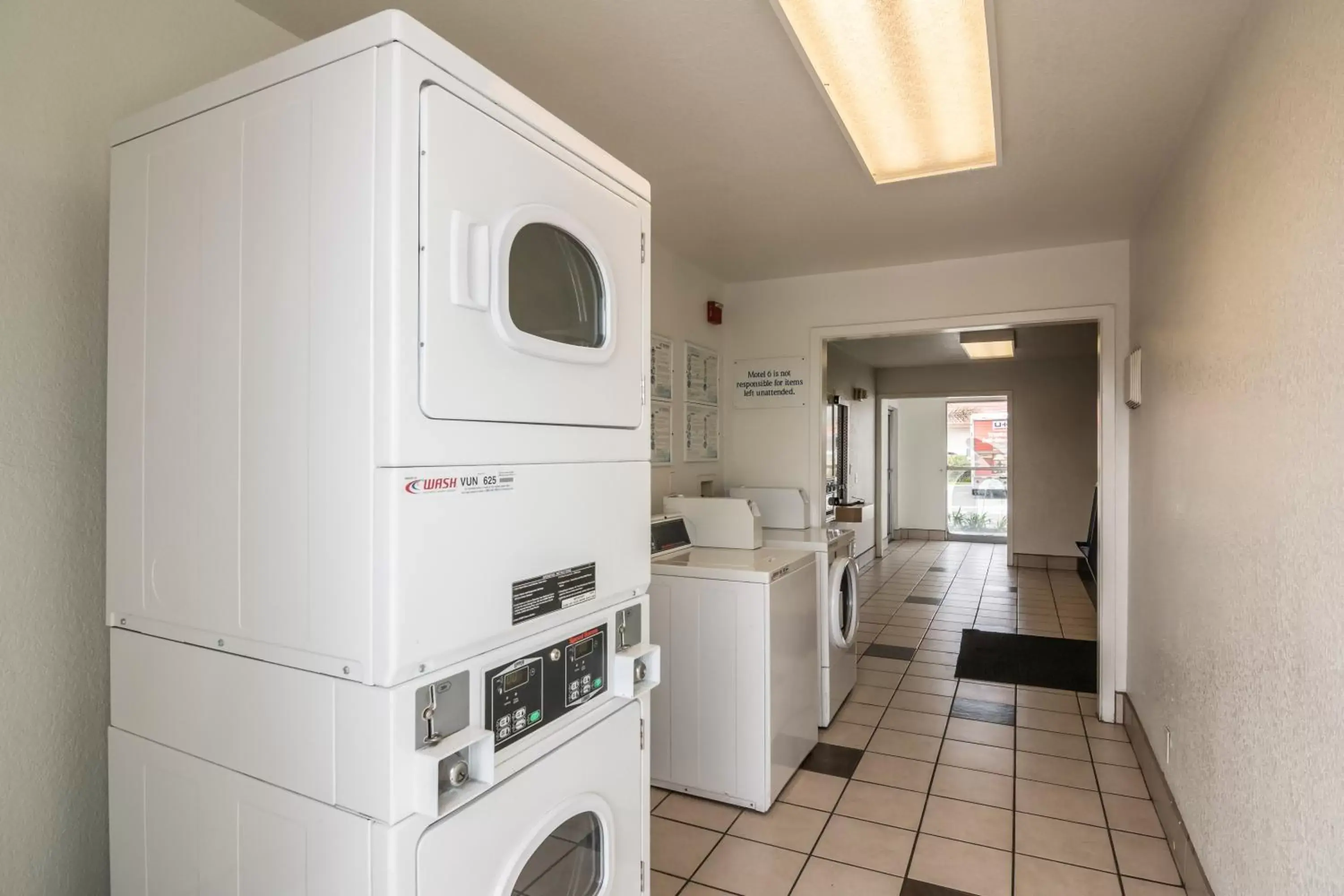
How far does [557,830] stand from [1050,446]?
794cm

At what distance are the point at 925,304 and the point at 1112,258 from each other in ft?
2.87

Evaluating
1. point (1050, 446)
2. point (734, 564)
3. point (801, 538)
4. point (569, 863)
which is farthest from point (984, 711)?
point (1050, 446)

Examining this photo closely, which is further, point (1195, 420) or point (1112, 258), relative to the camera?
point (1112, 258)

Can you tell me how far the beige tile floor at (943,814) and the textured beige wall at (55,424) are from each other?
155 cm

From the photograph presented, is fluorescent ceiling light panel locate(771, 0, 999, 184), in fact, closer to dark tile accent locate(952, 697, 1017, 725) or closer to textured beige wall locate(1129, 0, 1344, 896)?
textured beige wall locate(1129, 0, 1344, 896)

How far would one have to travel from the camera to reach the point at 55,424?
1.37 meters

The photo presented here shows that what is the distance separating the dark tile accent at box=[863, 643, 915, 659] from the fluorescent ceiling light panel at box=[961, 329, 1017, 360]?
222cm

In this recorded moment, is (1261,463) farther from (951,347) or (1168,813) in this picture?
(951,347)

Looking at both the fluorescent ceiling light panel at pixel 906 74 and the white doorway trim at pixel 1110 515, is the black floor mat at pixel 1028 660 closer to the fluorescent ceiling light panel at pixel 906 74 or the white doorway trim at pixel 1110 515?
the white doorway trim at pixel 1110 515

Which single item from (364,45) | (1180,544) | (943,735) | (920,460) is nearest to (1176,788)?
(1180,544)

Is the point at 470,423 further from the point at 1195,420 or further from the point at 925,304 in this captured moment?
the point at 925,304

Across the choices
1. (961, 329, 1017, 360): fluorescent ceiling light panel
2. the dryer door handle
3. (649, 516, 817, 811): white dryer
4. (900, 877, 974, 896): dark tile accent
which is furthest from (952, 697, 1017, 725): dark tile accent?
the dryer door handle

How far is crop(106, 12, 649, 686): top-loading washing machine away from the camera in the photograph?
39.5 inches

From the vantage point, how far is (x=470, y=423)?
1.11 m
